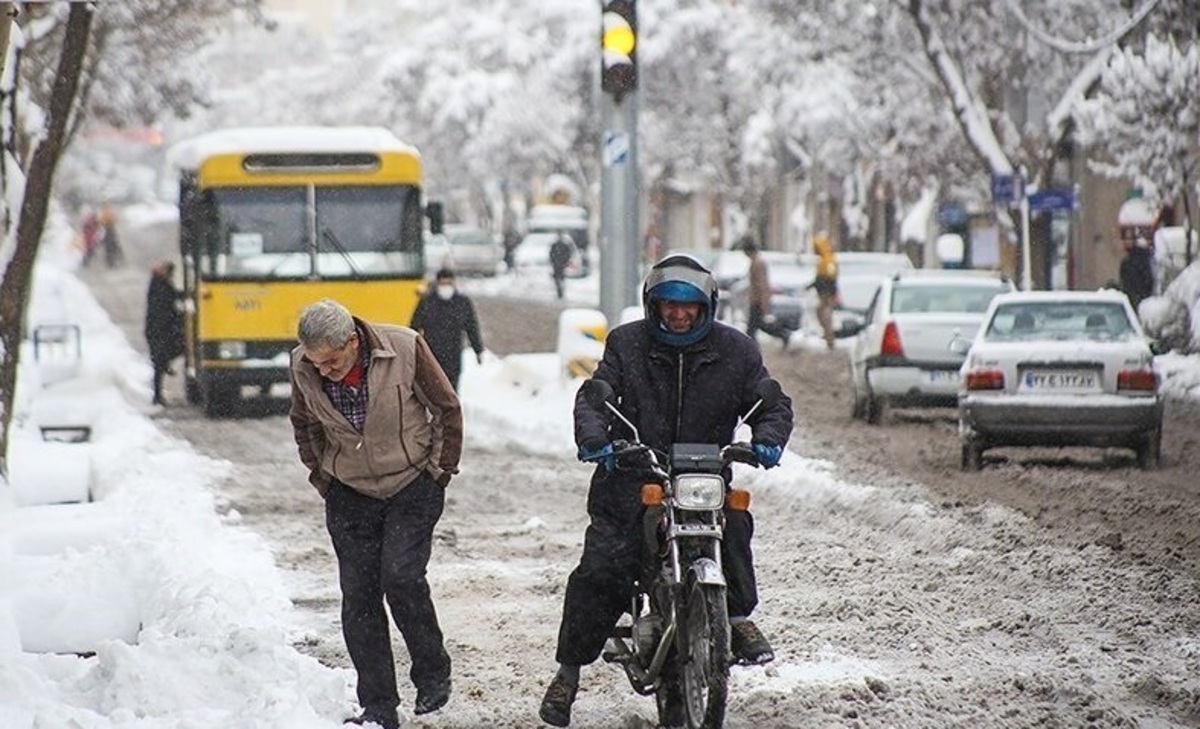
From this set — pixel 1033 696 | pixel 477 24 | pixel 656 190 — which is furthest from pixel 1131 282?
pixel 477 24

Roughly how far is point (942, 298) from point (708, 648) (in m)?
16.2

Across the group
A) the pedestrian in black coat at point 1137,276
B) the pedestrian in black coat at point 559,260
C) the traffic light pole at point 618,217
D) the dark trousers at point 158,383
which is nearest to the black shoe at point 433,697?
the traffic light pole at point 618,217

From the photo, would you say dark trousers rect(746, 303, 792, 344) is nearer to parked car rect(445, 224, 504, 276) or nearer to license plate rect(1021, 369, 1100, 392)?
license plate rect(1021, 369, 1100, 392)

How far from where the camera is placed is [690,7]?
6806 cm

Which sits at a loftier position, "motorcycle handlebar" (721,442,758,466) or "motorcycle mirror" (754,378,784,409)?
"motorcycle mirror" (754,378,784,409)

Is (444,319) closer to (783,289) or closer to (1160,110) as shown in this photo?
(1160,110)

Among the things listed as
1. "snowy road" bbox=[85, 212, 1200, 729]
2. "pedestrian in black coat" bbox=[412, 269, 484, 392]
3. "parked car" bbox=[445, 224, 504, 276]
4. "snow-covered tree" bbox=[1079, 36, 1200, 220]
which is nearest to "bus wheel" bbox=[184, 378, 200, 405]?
"pedestrian in black coat" bbox=[412, 269, 484, 392]

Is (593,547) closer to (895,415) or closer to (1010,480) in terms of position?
(1010,480)

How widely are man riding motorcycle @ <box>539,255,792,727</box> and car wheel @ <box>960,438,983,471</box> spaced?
9.70m

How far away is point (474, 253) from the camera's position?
244 feet

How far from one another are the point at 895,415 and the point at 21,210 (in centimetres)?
1059

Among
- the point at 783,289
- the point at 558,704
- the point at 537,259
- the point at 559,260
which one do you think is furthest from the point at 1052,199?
the point at 537,259

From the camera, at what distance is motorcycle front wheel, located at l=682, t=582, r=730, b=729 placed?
24.2ft

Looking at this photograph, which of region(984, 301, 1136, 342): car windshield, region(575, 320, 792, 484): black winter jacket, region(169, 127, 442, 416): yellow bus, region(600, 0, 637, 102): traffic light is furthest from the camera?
region(169, 127, 442, 416): yellow bus
